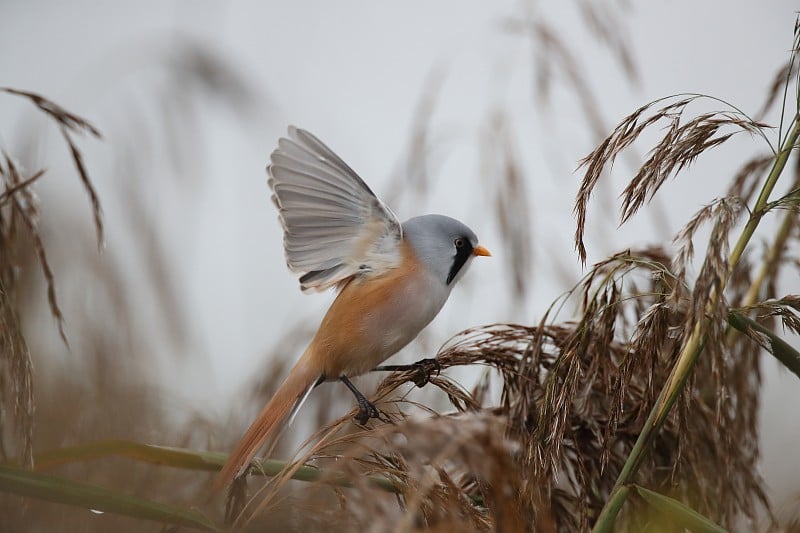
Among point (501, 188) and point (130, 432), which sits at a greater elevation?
point (501, 188)

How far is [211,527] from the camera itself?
1.10m

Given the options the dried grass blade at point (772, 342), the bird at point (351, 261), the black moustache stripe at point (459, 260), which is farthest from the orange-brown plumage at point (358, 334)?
the dried grass blade at point (772, 342)

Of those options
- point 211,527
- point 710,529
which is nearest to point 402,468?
point 211,527

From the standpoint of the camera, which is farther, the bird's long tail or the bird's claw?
the bird's claw

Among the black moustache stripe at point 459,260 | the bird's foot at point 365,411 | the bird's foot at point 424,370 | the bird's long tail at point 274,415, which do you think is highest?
the black moustache stripe at point 459,260

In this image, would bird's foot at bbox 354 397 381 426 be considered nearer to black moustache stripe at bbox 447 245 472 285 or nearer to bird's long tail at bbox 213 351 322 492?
bird's long tail at bbox 213 351 322 492

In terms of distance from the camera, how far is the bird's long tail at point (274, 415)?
1426 millimetres

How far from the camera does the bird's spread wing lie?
194cm

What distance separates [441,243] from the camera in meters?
2.25

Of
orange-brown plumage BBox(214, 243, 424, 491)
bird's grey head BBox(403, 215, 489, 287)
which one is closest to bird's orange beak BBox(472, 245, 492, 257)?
bird's grey head BBox(403, 215, 489, 287)

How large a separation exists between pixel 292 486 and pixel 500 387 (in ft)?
1.53

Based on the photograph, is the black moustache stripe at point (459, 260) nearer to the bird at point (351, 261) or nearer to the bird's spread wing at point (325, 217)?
the bird at point (351, 261)

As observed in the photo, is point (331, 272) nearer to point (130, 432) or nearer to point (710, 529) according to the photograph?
point (130, 432)

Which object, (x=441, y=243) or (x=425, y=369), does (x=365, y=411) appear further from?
(x=441, y=243)
